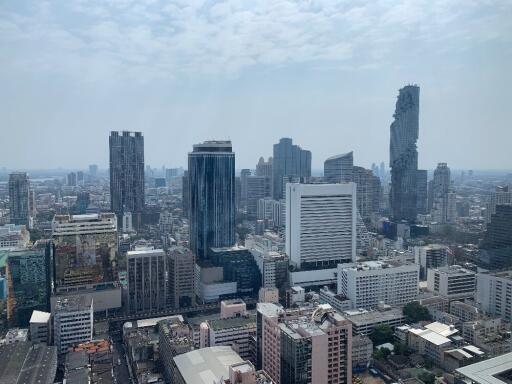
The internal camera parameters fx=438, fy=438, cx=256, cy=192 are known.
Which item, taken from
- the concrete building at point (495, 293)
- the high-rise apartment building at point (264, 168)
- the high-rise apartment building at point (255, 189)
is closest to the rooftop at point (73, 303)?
the concrete building at point (495, 293)

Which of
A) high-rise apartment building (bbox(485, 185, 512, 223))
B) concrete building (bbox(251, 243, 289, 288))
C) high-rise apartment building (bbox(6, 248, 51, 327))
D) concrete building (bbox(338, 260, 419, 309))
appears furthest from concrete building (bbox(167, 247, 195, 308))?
high-rise apartment building (bbox(485, 185, 512, 223))

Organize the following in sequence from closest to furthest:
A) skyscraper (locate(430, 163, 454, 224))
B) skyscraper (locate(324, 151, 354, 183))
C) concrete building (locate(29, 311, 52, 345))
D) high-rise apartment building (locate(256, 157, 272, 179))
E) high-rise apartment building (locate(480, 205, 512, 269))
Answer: concrete building (locate(29, 311, 52, 345)), high-rise apartment building (locate(480, 205, 512, 269)), skyscraper (locate(430, 163, 454, 224)), skyscraper (locate(324, 151, 354, 183)), high-rise apartment building (locate(256, 157, 272, 179))

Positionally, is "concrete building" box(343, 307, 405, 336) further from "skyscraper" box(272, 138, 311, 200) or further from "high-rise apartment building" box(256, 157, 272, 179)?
"high-rise apartment building" box(256, 157, 272, 179)

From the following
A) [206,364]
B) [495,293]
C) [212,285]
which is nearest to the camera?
[206,364]

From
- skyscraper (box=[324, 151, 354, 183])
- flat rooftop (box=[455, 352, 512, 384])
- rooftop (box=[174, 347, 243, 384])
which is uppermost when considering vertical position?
skyscraper (box=[324, 151, 354, 183])

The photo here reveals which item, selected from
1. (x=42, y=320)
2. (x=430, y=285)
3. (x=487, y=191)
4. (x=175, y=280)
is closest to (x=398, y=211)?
(x=487, y=191)

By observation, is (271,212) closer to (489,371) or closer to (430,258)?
(430,258)

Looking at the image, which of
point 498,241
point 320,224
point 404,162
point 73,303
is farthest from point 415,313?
point 404,162

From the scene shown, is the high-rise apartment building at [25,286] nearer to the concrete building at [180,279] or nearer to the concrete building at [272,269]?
the concrete building at [180,279]
